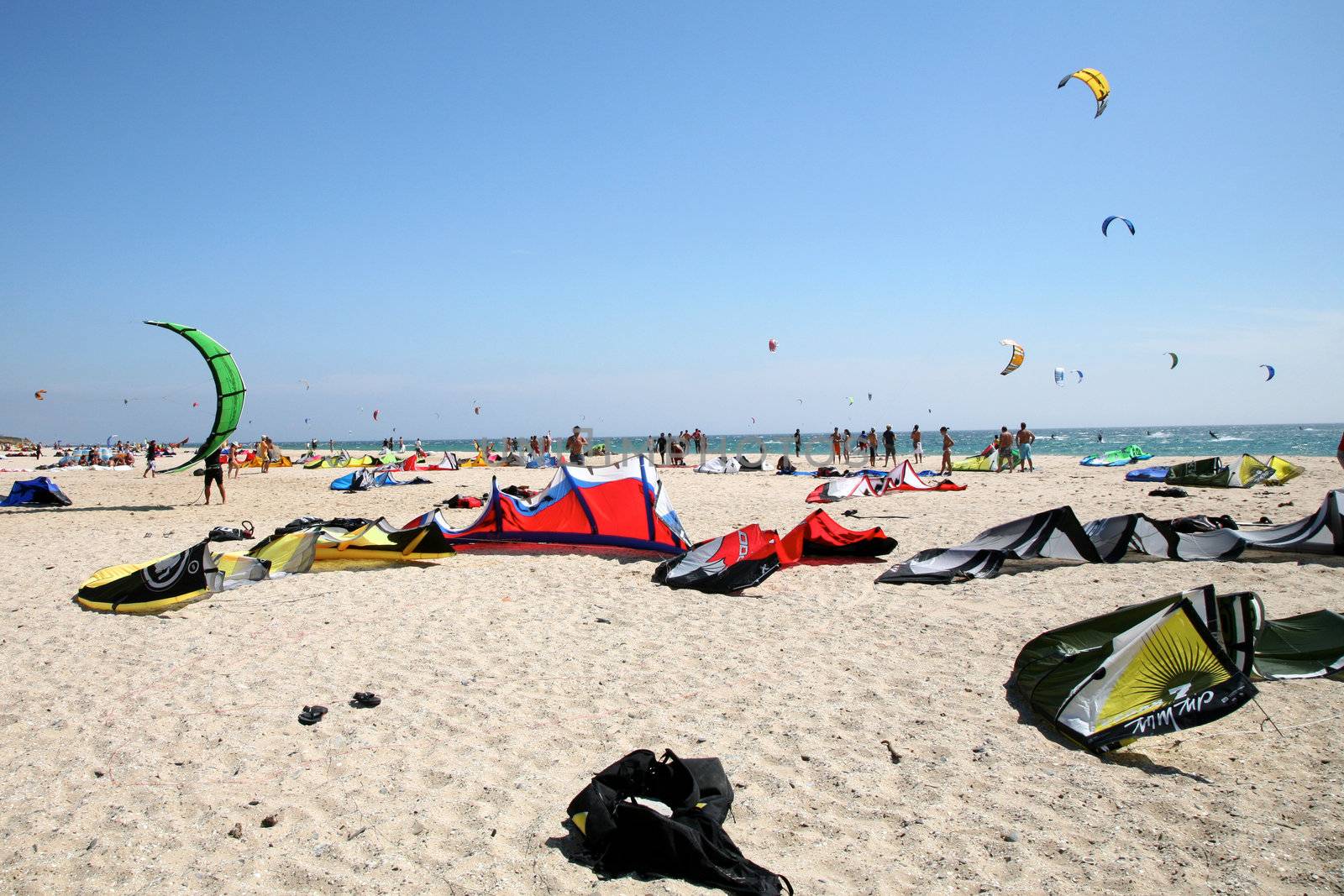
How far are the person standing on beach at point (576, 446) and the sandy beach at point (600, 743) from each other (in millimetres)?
12845

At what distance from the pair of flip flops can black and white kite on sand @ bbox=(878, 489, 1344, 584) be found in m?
4.86

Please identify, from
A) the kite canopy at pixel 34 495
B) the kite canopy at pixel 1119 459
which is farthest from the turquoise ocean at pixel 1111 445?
the kite canopy at pixel 34 495

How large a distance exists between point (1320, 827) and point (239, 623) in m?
6.71

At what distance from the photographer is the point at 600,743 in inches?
150

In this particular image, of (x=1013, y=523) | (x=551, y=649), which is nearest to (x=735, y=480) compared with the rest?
(x=1013, y=523)

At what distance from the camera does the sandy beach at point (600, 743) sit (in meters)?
2.80

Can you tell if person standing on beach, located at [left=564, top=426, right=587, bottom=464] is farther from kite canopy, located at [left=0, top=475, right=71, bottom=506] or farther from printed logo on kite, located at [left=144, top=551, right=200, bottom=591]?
printed logo on kite, located at [left=144, top=551, right=200, bottom=591]

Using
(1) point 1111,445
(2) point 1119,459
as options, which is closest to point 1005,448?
(2) point 1119,459

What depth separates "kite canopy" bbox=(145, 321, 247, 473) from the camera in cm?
1414

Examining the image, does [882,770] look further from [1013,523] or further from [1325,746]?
[1013,523]

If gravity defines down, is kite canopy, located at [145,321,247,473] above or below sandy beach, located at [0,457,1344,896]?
above

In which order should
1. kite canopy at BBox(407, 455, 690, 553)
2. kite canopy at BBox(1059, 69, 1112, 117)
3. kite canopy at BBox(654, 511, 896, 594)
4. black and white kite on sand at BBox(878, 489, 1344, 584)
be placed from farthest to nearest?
kite canopy at BBox(1059, 69, 1112, 117) → kite canopy at BBox(407, 455, 690, 553) → black and white kite on sand at BBox(878, 489, 1344, 584) → kite canopy at BBox(654, 511, 896, 594)

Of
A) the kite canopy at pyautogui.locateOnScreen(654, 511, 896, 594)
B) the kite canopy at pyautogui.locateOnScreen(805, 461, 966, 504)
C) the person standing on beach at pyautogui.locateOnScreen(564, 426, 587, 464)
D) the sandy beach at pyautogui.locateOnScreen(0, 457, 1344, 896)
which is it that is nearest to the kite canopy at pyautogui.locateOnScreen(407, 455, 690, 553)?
the kite canopy at pyautogui.locateOnScreen(654, 511, 896, 594)

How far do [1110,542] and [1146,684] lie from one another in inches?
183
